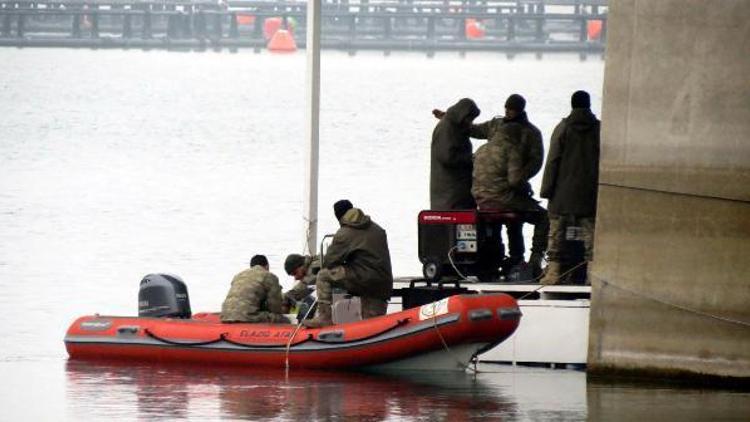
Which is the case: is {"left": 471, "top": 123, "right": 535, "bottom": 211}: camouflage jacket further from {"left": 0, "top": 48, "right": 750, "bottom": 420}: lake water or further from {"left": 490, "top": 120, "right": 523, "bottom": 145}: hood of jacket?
{"left": 0, "top": 48, "right": 750, "bottom": 420}: lake water

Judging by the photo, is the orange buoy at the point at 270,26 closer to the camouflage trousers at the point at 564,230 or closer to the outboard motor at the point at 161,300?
the outboard motor at the point at 161,300

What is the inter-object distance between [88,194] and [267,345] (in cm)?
2852

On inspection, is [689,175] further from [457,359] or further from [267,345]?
[267,345]

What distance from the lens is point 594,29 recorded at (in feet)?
443

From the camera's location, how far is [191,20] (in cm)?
12825

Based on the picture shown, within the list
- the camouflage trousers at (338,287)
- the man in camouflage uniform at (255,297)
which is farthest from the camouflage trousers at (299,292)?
the camouflage trousers at (338,287)

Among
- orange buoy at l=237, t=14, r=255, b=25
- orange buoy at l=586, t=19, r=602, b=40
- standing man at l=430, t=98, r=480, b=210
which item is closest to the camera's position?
standing man at l=430, t=98, r=480, b=210

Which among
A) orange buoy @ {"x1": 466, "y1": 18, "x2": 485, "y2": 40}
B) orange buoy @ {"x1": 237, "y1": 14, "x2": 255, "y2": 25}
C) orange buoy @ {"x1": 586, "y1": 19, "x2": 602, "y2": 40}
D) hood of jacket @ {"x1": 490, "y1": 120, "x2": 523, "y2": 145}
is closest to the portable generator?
hood of jacket @ {"x1": 490, "y1": 120, "x2": 523, "y2": 145}

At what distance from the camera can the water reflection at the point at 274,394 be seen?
15.1 metres

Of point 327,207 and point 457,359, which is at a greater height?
point 457,359

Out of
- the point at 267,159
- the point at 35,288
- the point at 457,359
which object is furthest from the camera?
the point at 267,159

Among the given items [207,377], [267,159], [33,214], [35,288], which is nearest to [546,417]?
[207,377]

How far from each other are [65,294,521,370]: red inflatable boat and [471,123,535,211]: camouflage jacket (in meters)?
1.42

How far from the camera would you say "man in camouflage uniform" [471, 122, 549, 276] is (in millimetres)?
17469
